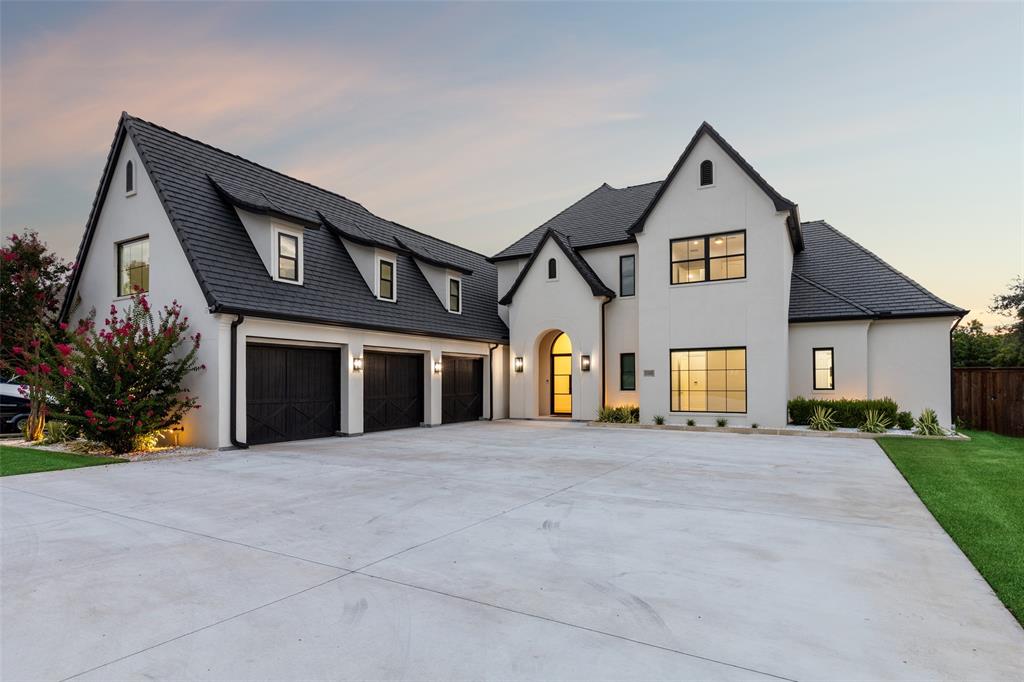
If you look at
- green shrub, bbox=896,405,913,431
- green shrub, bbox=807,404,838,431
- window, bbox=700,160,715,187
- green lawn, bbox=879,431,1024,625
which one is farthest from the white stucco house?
green lawn, bbox=879,431,1024,625

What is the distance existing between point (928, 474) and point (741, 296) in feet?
28.4

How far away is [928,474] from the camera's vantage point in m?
8.62

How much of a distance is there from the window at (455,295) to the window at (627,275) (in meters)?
6.13

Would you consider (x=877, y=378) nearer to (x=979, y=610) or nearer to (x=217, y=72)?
(x=979, y=610)

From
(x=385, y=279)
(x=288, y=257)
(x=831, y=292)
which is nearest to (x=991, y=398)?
(x=831, y=292)

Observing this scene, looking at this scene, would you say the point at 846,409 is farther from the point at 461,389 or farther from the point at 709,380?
the point at 461,389

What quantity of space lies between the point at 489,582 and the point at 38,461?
34.8 ft

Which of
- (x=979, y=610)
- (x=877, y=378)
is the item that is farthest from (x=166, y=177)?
(x=877, y=378)

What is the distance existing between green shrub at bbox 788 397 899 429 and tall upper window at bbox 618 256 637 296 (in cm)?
663

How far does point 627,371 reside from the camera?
768 inches

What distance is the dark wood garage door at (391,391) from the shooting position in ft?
52.0

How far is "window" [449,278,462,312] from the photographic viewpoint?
1997 centimetres

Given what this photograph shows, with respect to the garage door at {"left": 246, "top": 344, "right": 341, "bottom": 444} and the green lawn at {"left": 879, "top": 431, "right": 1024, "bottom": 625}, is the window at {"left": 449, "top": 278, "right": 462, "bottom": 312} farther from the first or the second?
the green lawn at {"left": 879, "top": 431, "right": 1024, "bottom": 625}

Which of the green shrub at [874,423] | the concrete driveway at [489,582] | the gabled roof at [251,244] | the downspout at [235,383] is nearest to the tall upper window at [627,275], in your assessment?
the gabled roof at [251,244]
